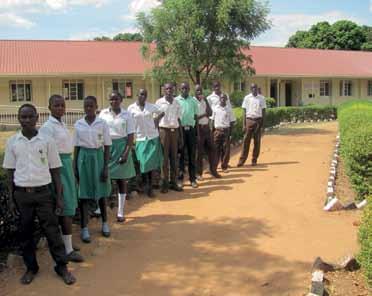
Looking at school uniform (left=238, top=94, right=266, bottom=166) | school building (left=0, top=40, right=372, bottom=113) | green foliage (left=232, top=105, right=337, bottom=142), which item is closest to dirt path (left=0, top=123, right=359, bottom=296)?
school uniform (left=238, top=94, right=266, bottom=166)

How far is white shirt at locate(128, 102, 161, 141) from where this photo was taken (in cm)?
786

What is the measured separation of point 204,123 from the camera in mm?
9461

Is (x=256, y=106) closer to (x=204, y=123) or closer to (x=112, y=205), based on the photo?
(x=204, y=123)

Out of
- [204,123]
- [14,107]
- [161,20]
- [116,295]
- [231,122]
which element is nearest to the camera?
[116,295]

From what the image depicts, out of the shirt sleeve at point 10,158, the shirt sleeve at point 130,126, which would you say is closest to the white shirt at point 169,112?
the shirt sleeve at point 130,126

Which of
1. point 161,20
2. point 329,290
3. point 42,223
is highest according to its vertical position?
point 161,20

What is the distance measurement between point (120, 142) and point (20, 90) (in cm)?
2100

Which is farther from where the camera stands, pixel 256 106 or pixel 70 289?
pixel 256 106

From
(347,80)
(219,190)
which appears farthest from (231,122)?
(347,80)

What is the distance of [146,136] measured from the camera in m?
7.97

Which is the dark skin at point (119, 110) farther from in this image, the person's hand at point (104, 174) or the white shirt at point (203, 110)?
the white shirt at point (203, 110)

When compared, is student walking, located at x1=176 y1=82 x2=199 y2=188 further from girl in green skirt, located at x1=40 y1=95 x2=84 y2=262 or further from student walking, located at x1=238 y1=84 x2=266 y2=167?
girl in green skirt, located at x1=40 y1=95 x2=84 y2=262

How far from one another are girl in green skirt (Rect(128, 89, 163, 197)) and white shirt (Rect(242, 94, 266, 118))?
129 inches

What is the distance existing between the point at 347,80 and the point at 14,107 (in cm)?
2296
